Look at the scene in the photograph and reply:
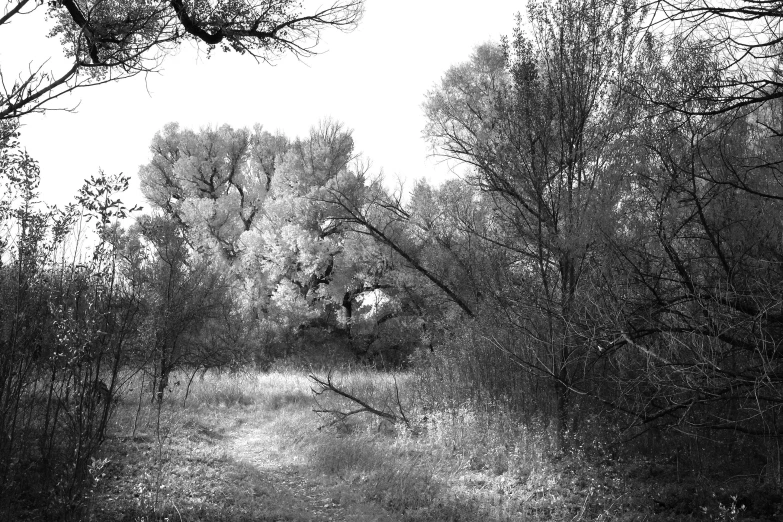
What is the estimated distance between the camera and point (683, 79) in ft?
19.8

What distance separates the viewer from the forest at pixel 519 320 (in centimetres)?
514

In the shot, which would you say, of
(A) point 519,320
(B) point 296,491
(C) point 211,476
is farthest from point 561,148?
(C) point 211,476

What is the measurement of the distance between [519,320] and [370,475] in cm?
349

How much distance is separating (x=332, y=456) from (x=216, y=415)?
14.6 ft

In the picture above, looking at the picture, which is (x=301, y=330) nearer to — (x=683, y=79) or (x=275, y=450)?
(x=275, y=450)

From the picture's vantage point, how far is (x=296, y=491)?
25.3 ft

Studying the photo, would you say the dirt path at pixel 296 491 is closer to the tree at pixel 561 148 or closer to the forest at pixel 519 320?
the forest at pixel 519 320

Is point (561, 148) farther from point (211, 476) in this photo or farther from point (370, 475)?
point (211, 476)

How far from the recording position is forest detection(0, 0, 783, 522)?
16.9 feet

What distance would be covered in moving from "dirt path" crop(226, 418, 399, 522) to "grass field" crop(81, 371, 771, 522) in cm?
3

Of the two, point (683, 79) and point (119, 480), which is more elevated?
point (683, 79)

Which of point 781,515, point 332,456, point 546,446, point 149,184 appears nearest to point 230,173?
point 149,184

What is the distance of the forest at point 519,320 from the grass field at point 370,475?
5 centimetres

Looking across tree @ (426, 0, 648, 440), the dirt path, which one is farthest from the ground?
tree @ (426, 0, 648, 440)
